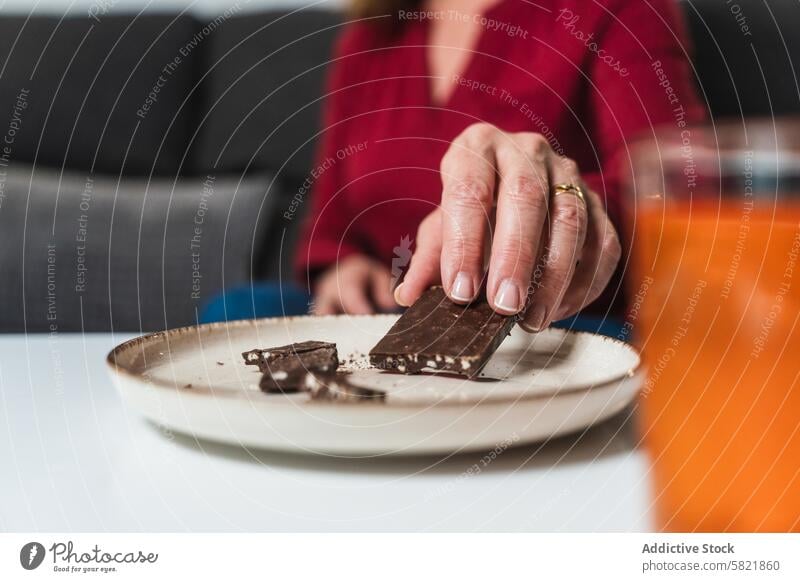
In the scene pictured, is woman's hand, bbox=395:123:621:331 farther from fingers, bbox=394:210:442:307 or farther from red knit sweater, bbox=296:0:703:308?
red knit sweater, bbox=296:0:703:308

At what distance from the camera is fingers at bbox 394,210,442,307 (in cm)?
35

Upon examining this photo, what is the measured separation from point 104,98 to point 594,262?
0.84 metres

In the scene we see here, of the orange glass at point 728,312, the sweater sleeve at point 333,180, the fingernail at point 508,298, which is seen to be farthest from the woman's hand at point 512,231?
the sweater sleeve at point 333,180

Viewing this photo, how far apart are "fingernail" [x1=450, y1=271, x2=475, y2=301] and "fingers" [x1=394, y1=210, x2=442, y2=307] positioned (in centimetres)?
4

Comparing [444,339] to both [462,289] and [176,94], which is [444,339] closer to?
[462,289]

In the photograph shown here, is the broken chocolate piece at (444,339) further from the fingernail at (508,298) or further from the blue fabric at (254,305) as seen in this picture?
the blue fabric at (254,305)

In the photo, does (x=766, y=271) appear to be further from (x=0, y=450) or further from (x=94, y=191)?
(x=94, y=191)

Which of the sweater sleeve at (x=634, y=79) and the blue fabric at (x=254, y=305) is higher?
the sweater sleeve at (x=634, y=79)

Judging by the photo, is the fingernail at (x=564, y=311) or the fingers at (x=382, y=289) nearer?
the fingernail at (x=564, y=311)

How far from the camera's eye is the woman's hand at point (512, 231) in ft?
0.99

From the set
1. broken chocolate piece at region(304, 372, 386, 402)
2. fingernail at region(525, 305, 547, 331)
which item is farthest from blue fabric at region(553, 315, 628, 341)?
broken chocolate piece at region(304, 372, 386, 402)

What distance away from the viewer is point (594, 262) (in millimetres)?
400

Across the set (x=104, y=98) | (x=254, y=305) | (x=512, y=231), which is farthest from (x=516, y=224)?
(x=104, y=98)

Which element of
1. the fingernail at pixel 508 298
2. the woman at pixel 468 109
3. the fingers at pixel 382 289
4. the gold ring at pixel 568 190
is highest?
the woman at pixel 468 109
